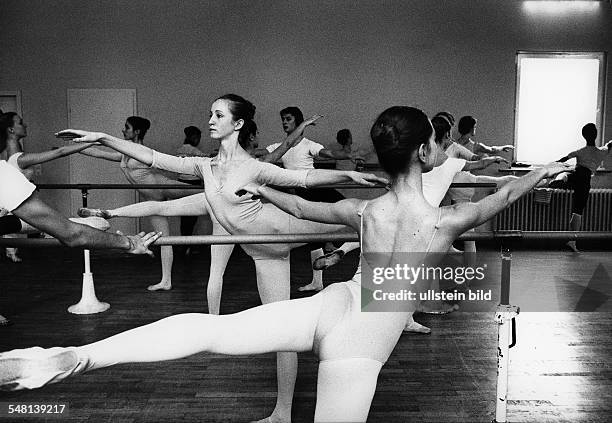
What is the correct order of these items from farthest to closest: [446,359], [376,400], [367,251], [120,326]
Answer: [120,326]
[446,359]
[376,400]
[367,251]

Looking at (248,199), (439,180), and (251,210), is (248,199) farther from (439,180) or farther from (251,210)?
(439,180)

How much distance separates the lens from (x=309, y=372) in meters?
3.58

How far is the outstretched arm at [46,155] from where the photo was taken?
3.29 metres

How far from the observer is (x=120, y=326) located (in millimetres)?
4492

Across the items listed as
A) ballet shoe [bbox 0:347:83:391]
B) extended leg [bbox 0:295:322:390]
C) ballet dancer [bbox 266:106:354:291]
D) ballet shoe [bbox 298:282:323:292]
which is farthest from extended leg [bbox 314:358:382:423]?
ballet shoe [bbox 298:282:323:292]

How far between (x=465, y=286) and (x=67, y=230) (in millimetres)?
4300

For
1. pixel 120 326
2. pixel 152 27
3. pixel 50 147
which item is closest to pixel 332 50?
pixel 152 27

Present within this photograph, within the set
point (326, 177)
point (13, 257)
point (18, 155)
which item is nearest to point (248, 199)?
point (326, 177)

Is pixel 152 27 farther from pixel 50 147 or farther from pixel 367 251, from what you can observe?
pixel 367 251

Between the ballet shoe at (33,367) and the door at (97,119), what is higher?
the door at (97,119)

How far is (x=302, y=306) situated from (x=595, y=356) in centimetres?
260

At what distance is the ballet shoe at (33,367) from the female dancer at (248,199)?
121 cm

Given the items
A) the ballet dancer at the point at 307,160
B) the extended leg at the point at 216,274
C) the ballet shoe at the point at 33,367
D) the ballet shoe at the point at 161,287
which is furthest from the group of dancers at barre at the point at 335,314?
the ballet shoe at the point at 161,287

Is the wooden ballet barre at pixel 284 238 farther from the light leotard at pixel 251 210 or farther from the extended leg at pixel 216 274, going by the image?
the extended leg at pixel 216 274
